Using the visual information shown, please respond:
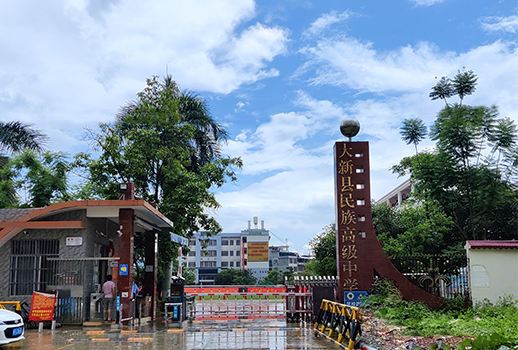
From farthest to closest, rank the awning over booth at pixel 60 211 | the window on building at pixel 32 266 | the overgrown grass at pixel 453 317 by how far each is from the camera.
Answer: the window on building at pixel 32 266 → the awning over booth at pixel 60 211 → the overgrown grass at pixel 453 317

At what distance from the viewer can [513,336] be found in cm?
851

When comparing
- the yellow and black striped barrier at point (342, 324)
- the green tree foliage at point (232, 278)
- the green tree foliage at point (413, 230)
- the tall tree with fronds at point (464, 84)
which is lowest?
the green tree foliage at point (232, 278)

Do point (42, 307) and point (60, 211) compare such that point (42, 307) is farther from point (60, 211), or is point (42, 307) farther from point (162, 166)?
point (162, 166)

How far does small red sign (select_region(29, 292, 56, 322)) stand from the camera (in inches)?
593

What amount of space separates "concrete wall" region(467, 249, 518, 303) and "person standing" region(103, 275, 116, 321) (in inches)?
468

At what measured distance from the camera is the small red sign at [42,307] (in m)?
15.1

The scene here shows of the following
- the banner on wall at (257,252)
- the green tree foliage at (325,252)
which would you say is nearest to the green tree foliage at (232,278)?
the banner on wall at (257,252)

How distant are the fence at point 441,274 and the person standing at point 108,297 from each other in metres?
10.3

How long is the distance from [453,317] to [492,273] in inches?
120

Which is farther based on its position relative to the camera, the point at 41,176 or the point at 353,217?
the point at 41,176

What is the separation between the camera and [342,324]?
1184cm

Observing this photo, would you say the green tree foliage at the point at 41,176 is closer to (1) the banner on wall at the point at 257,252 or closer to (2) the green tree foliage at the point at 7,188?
(2) the green tree foliage at the point at 7,188

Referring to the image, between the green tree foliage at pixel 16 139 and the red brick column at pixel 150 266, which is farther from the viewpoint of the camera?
the green tree foliage at pixel 16 139

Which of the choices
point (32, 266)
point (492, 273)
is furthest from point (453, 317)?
point (32, 266)
